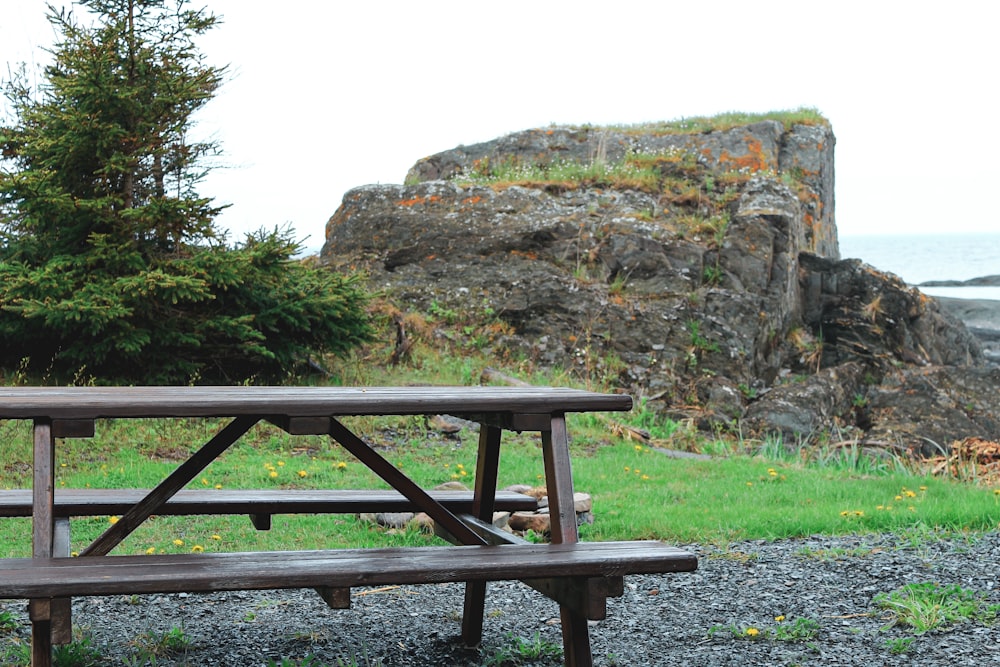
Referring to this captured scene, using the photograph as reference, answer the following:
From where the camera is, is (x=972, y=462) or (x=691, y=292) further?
(x=691, y=292)

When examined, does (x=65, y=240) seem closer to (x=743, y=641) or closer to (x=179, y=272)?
(x=179, y=272)

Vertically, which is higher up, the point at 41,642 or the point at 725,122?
the point at 725,122

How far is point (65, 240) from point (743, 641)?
272 inches

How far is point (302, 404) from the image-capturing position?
111 inches

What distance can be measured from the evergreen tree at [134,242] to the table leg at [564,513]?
17.6 ft

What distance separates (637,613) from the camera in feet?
13.9

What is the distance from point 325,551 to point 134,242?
20.0 feet

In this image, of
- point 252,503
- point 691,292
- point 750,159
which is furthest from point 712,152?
point 252,503

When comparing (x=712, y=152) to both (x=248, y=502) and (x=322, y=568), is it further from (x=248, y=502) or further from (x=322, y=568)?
(x=322, y=568)

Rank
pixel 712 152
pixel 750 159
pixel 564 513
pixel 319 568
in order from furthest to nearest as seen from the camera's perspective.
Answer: pixel 712 152 → pixel 750 159 → pixel 564 513 → pixel 319 568

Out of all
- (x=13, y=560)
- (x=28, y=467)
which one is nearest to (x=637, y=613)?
(x=13, y=560)

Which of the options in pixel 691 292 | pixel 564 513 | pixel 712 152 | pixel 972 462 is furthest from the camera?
pixel 712 152

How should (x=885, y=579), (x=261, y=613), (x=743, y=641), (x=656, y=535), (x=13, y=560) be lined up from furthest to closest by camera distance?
(x=656, y=535)
(x=885, y=579)
(x=261, y=613)
(x=743, y=641)
(x=13, y=560)

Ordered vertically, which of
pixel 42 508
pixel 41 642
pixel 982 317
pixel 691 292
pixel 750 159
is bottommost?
pixel 41 642
